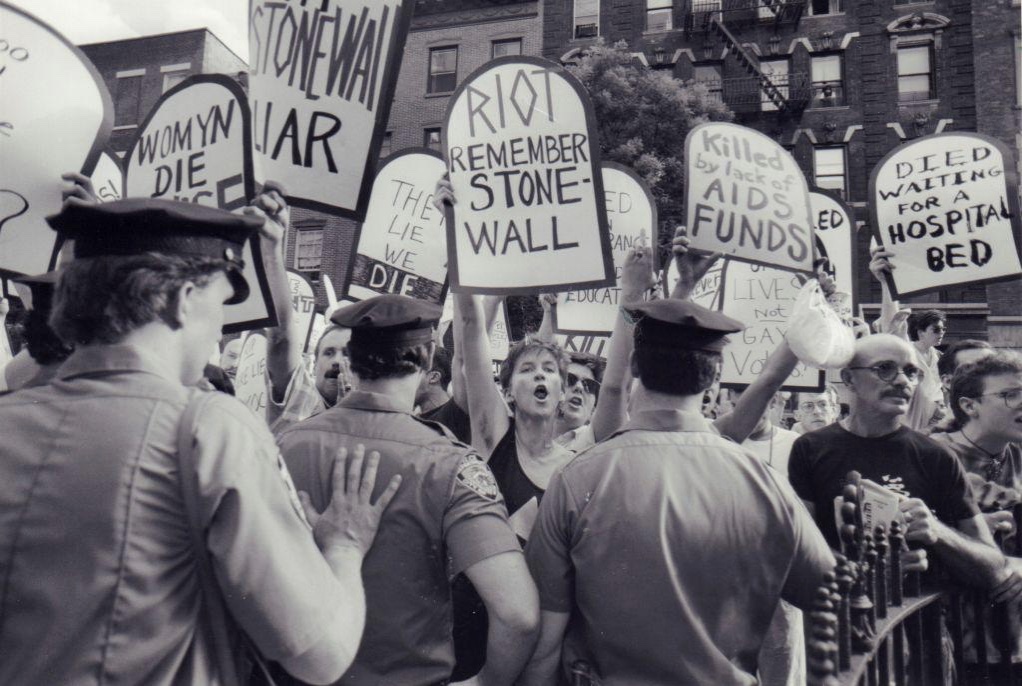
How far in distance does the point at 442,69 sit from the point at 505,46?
1.99 m

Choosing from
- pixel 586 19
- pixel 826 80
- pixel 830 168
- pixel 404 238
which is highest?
pixel 586 19

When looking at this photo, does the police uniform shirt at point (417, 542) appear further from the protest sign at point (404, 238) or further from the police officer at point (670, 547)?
the protest sign at point (404, 238)

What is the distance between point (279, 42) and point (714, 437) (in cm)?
216

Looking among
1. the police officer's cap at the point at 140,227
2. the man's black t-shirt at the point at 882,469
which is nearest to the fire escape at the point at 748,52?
the man's black t-shirt at the point at 882,469

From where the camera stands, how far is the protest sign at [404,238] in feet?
15.1

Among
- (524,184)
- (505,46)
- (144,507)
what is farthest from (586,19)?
(144,507)

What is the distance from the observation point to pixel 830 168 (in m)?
21.0

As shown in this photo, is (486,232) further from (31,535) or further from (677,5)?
(677,5)

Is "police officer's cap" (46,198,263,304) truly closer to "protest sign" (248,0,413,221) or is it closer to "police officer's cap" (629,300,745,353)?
"police officer's cap" (629,300,745,353)

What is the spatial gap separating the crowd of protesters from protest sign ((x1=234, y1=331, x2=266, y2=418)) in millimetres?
1607

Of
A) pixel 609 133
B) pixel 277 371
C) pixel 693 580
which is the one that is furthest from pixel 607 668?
pixel 609 133

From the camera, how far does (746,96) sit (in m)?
21.4

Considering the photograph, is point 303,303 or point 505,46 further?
point 505,46

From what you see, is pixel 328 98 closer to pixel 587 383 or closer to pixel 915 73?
pixel 587 383
